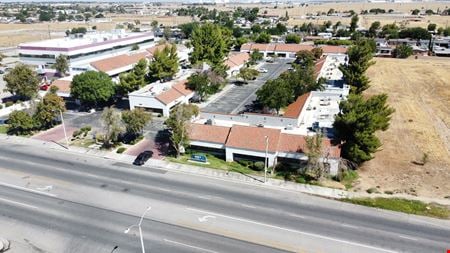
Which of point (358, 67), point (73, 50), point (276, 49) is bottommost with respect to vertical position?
point (276, 49)

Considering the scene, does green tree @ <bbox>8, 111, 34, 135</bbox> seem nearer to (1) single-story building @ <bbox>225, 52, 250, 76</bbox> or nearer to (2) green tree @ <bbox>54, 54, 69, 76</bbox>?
(2) green tree @ <bbox>54, 54, 69, 76</bbox>

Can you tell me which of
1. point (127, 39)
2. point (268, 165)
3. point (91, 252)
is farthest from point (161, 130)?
point (127, 39)

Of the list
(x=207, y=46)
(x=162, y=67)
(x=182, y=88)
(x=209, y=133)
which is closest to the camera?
(x=209, y=133)

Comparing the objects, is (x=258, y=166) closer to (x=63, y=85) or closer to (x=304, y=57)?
(x=63, y=85)

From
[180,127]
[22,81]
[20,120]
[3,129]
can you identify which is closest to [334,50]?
[180,127]

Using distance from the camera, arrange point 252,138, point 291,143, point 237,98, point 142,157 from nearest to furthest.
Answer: point 291,143, point 252,138, point 142,157, point 237,98

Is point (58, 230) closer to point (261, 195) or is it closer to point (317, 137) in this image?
point (261, 195)

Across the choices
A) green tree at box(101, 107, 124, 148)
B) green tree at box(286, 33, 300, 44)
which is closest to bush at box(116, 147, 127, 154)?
green tree at box(101, 107, 124, 148)
